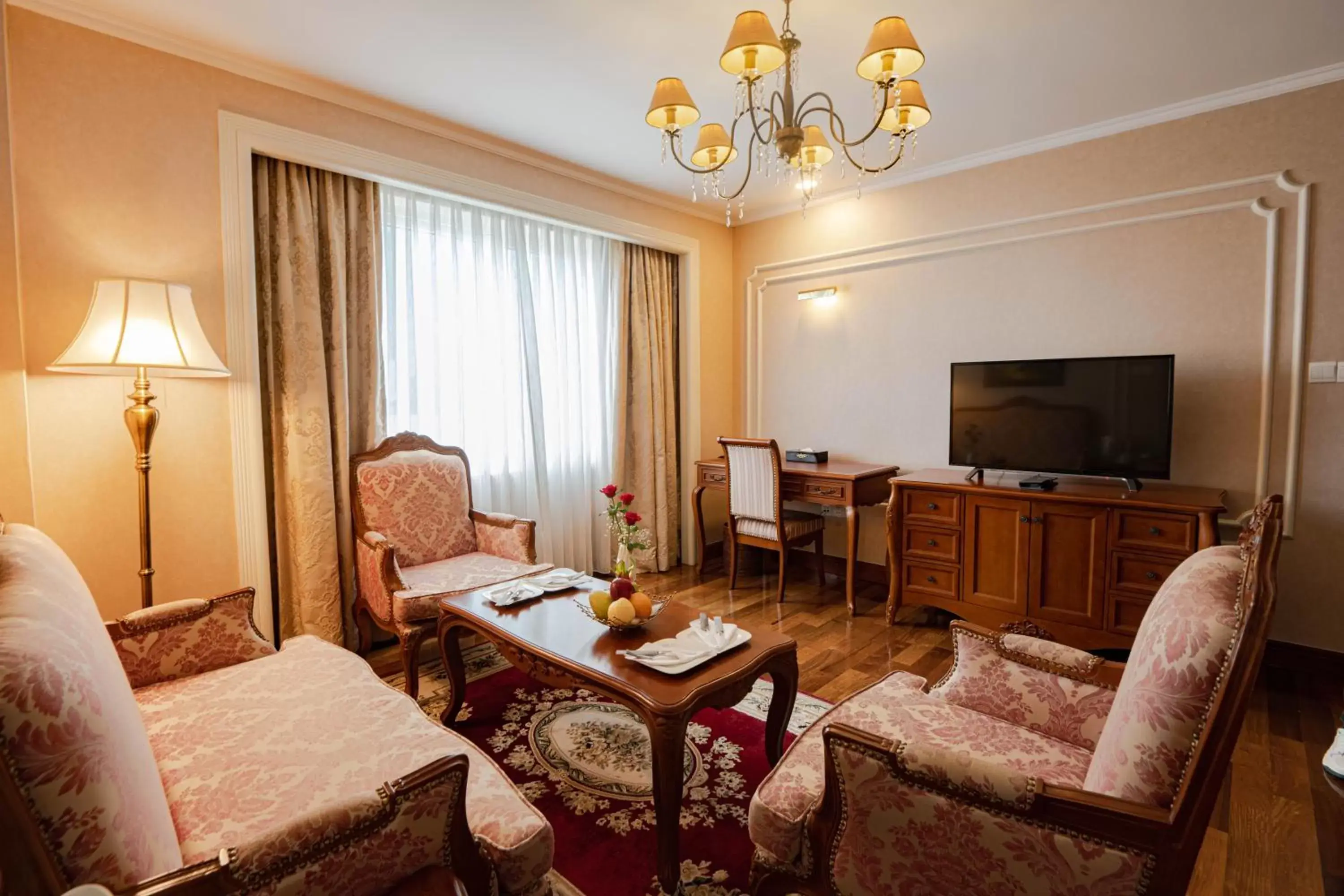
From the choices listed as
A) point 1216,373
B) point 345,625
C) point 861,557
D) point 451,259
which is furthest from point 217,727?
point 1216,373

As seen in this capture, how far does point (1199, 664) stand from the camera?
3.24 feet

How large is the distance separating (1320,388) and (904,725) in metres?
2.76

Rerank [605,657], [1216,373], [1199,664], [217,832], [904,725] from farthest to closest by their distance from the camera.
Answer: [1216,373] < [605,657] < [904,725] < [217,832] < [1199,664]

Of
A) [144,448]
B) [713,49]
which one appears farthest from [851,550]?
[144,448]

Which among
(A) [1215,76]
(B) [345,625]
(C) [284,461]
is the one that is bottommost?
(B) [345,625]

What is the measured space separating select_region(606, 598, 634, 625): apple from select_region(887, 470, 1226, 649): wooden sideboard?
1546 mm

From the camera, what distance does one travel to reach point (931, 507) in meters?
3.35

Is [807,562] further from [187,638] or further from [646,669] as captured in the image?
[187,638]

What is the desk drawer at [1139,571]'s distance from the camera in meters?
2.68

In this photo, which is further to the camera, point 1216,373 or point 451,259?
point 451,259

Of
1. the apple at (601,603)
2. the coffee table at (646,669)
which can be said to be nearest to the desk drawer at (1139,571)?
the coffee table at (646,669)

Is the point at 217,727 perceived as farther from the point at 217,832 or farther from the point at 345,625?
the point at 345,625

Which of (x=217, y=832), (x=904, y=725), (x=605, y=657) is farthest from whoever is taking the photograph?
(x=605, y=657)

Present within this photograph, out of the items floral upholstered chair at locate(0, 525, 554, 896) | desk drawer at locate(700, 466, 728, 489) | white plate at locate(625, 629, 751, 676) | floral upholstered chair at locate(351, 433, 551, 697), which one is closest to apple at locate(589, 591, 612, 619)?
white plate at locate(625, 629, 751, 676)
